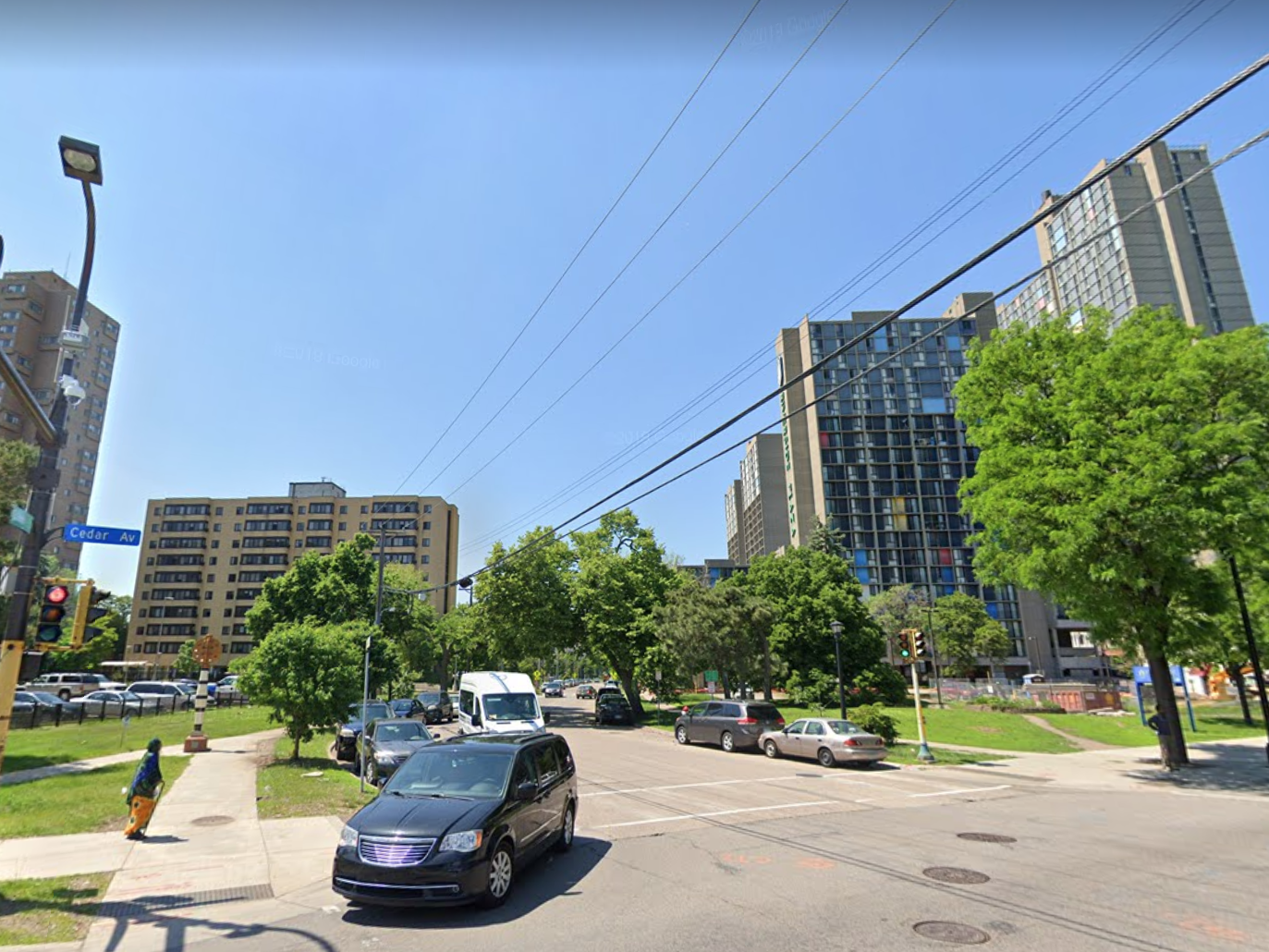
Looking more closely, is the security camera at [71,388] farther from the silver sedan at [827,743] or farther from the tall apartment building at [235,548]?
the tall apartment building at [235,548]

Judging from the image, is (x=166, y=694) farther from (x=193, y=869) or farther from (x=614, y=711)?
(x=193, y=869)

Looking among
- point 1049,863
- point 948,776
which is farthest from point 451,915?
Answer: point 948,776

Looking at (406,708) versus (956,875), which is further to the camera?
(406,708)

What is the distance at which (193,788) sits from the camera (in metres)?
15.1

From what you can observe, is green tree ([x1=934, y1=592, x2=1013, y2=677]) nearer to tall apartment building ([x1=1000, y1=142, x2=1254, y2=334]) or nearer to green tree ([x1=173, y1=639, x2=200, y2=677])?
tall apartment building ([x1=1000, y1=142, x2=1254, y2=334])

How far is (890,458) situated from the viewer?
116562mm

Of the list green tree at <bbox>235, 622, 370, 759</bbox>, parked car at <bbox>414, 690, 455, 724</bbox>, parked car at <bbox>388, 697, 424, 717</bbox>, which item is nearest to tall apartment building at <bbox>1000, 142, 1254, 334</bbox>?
parked car at <bbox>414, 690, 455, 724</bbox>

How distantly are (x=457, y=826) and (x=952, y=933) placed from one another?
4.97 meters

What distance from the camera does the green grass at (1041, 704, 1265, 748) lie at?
28791mm

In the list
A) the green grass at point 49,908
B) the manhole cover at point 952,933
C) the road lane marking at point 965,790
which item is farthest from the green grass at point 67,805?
the road lane marking at point 965,790

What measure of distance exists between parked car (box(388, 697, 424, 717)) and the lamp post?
19.7 m

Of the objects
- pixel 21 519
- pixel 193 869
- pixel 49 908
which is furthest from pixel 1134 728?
pixel 21 519

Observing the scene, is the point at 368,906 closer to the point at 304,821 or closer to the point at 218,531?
the point at 304,821

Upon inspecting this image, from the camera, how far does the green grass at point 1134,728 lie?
94.5 feet
